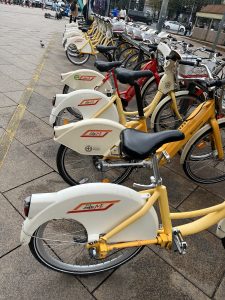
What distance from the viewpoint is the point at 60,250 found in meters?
2.27

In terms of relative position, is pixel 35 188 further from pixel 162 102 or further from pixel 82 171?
pixel 162 102

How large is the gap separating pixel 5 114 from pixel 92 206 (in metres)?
3.28

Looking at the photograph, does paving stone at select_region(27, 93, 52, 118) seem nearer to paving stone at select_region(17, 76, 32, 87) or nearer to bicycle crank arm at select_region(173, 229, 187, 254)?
paving stone at select_region(17, 76, 32, 87)

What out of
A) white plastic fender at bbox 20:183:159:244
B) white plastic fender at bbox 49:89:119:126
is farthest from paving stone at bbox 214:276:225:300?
white plastic fender at bbox 49:89:119:126

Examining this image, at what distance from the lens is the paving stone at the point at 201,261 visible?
2260mm

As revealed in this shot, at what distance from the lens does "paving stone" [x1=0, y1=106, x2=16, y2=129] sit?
13.6ft

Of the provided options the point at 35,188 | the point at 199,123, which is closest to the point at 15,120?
the point at 35,188

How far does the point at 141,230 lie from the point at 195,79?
9.31 feet

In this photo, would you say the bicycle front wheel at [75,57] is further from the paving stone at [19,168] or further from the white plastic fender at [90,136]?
the white plastic fender at [90,136]

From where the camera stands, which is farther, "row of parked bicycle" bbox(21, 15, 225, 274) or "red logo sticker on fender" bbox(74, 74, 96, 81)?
"red logo sticker on fender" bbox(74, 74, 96, 81)

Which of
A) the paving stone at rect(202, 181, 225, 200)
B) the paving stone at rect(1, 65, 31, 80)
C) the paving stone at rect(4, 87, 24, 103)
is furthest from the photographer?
the paving stone at rect(1, 65, 31, 80)

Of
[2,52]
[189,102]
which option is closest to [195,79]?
[189,102]

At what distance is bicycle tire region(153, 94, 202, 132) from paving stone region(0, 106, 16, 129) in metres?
2.29

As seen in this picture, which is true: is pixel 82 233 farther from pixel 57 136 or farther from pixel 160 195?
pixel 57 136
